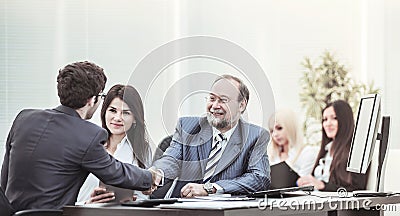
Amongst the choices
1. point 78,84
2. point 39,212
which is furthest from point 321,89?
point 39,212

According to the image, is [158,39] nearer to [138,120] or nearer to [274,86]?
[274,86]

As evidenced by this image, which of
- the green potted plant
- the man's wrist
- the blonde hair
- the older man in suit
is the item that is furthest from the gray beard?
the green potted plant

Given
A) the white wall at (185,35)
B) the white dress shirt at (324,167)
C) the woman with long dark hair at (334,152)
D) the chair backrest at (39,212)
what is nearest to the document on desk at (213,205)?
the chair backrest at (39,212)

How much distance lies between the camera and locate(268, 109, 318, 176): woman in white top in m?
6.98

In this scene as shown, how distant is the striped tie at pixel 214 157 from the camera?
401 cm

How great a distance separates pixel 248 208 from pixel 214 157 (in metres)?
0.94

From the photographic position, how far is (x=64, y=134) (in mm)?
3734

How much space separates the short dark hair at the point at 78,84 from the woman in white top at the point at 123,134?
38 centimetres

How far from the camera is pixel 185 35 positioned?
7211 mm

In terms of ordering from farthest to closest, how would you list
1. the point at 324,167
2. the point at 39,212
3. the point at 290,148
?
the point at 290,148, the point at 324,167, the point at 39,212

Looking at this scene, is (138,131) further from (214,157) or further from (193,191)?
(193,191)

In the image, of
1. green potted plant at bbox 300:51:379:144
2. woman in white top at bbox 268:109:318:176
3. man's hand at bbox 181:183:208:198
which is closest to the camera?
man's hand at bbox 181:183:208:198

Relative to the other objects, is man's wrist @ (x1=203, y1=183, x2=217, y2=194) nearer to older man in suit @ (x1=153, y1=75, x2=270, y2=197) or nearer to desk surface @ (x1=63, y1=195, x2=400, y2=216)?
older man in suit @ (x1=153, y1=75, x2=270, y2=197)

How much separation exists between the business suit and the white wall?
2.67 meters
